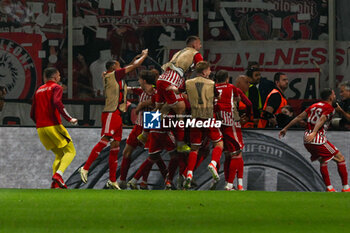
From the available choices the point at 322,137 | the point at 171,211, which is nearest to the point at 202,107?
the point at 322,137

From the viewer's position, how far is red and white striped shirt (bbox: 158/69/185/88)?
12.9 metres

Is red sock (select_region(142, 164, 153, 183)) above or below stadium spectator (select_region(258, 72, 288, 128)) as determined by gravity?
below

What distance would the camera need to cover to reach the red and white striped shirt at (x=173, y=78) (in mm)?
12945

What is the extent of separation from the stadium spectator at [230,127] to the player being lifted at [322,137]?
0.79 metres

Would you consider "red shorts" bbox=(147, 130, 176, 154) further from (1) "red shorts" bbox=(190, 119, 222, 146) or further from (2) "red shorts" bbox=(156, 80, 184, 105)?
(2) "red shorts" bbox=(156, 80, 184, 105)

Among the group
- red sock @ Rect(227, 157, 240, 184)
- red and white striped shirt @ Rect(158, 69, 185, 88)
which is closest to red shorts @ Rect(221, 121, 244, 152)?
red sock @ Rect(227, 157, 240, 184)

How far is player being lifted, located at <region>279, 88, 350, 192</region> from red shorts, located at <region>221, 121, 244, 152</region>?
0.73 metres

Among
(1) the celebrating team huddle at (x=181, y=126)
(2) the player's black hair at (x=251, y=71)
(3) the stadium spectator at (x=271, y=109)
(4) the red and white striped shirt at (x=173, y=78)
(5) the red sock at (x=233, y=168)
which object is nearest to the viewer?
(1) the celebrating team huddle at (x=181, y=126)

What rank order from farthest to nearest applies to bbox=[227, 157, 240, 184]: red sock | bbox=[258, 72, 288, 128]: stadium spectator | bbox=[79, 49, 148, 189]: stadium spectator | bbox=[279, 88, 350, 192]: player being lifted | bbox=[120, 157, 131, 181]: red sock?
bbox=[258, 72, 288, 128]: stadium spectator
bbox=[120, 157, 131, 181]: red sock
bbox=[79, 49, 148, 189]: stadium spectator
bbox=[279, 88, 350, 192]: player being lifted
bbox=[227, 157, 240, 184]: red sock

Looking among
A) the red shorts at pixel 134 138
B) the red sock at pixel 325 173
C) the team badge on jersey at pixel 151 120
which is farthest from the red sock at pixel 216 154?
the red sock at pixel 325 173

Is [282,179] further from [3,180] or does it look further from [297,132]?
[3,180]

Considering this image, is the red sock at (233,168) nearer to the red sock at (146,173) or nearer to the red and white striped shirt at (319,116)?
the red and white striped shirt at (319,116)

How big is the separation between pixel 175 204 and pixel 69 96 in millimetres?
7305

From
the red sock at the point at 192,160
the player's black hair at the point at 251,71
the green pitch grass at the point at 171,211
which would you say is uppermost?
the player's black hair at the point at 251,71
